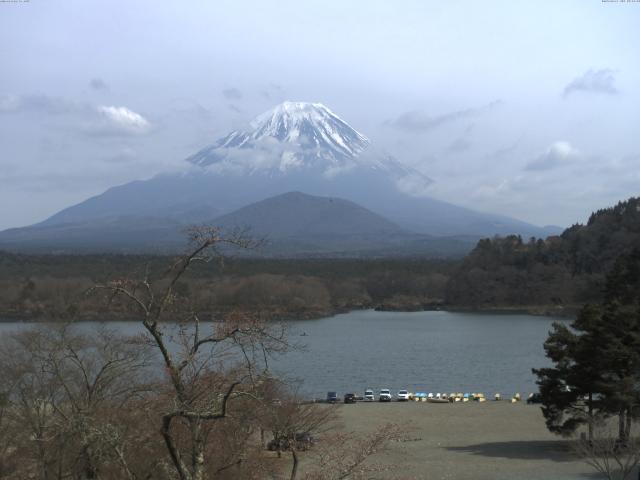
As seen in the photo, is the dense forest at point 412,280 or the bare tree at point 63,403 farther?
the dense forest at point 412,280

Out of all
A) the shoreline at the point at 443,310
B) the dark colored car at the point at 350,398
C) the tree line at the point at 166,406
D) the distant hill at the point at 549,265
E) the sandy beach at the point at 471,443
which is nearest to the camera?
the tree line at the point at 166,406

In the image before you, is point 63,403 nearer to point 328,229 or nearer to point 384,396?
point 384,396

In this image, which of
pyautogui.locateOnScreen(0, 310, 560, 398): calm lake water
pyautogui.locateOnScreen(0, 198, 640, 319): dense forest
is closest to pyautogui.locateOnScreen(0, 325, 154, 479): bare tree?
pyautogui.locateOnScreen(0, 310, 560, 398): calm lake water

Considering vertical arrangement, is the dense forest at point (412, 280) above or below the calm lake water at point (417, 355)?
above

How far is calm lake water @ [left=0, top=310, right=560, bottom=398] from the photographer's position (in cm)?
2359

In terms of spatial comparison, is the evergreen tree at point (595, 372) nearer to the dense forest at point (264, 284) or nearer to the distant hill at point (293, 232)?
the dense forest at point (264, 284)

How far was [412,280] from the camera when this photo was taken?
6238 cm

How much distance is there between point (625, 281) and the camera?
3080 cm

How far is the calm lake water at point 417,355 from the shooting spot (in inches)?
929

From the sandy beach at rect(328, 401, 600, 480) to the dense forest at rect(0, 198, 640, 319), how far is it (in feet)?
90.1

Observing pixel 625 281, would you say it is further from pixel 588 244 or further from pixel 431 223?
pixel 431 223

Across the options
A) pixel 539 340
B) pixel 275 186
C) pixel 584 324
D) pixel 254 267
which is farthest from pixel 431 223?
pixel 584 324

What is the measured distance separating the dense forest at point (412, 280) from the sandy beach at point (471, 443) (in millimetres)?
27474

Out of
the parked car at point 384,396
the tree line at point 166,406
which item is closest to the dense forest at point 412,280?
the parked car at point 384,396
